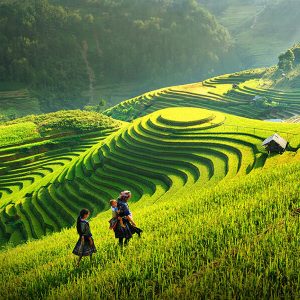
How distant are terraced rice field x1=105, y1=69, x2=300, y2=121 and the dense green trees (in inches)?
2216

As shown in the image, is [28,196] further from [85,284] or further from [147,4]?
[147,4]

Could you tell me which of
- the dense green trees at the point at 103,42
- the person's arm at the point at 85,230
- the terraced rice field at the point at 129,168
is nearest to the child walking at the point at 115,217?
the person's arm at the point at 85,230

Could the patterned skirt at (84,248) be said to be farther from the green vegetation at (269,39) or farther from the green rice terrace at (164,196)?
the green vegetation at (269,39)

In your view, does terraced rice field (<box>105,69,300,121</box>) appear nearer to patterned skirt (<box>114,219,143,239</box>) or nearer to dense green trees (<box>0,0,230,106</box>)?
dense green trees (<box>0,0,230,106</box>)

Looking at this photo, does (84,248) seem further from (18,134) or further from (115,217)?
(18,134)

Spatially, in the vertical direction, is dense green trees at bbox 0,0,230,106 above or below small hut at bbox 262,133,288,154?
above

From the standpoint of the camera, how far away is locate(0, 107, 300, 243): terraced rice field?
34375mm

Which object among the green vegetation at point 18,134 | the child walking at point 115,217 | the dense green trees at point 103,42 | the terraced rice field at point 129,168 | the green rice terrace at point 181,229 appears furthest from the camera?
the dense green trees at point 103,42

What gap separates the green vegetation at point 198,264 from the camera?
7652 millimetres

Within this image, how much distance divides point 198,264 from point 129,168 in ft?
106

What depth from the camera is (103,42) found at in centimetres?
16988

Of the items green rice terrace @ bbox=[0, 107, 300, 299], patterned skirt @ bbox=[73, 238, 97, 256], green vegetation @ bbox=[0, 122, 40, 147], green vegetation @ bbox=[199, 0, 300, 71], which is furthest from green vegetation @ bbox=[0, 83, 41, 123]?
patterned skirt @ bbox=[73, 238, 97, 256]

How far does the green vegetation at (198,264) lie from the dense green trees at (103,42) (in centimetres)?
13050

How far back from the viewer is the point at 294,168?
20.0 metres
